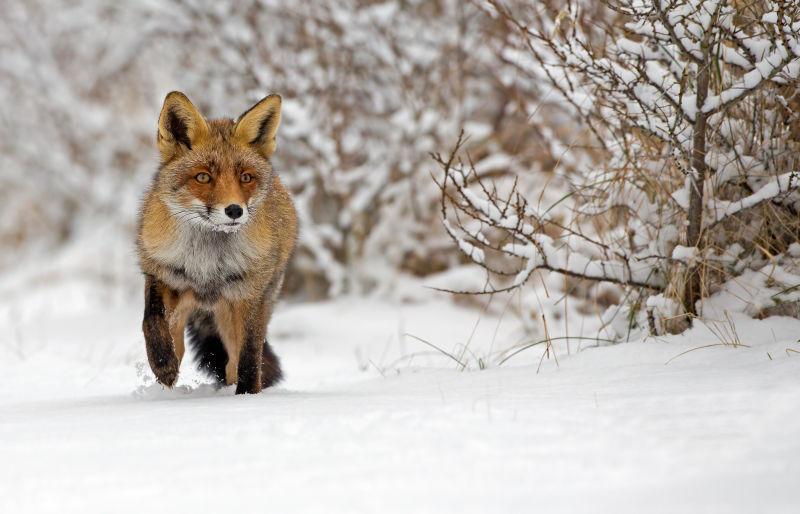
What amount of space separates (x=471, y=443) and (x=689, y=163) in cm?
214

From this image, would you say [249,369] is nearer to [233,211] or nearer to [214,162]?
[233,211]

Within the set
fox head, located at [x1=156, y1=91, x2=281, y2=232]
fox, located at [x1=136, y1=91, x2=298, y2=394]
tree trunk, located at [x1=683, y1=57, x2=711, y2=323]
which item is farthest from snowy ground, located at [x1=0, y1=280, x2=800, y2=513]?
fox head, located at [x1=156, y1=91, x2=281, y2=232]

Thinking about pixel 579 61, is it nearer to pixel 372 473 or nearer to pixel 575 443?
pixel 575 443

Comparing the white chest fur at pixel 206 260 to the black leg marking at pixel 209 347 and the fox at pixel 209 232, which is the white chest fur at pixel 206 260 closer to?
the fox at pixel 209 232

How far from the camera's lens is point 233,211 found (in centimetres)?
367

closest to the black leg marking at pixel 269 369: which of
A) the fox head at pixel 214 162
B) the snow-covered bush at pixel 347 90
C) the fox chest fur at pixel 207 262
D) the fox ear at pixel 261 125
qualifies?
the fox chest fur at pixel 207 262

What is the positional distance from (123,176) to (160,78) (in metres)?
1.67

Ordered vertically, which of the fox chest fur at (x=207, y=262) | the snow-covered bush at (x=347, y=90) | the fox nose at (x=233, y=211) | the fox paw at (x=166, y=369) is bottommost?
the fox paw at (x=166, y=369)

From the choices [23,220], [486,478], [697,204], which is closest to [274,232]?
[697,204]

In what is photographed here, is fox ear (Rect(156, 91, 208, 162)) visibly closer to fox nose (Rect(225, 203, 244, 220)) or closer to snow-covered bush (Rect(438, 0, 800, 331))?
fox nose (Rect(225, 203, 244, 220))

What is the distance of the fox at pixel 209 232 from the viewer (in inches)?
151

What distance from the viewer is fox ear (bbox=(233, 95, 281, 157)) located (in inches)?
159

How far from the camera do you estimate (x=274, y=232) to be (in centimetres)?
418

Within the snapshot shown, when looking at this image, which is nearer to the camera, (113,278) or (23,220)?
(113,278)
